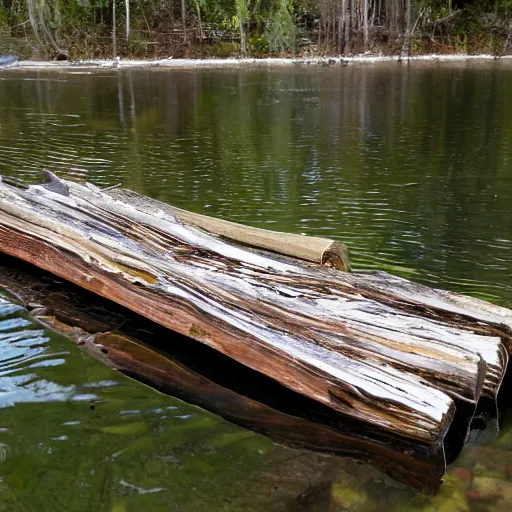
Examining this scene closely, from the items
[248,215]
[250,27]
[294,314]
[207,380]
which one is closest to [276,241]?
[294,314]

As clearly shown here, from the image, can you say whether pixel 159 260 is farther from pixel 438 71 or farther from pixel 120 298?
pixel 438 71

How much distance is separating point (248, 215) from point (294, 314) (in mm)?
4607

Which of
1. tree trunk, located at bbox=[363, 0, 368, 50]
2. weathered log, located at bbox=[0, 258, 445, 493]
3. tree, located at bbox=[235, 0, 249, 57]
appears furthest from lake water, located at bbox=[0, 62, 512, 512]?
tree trunk, located at bbox=[363, 0, 368, 50]

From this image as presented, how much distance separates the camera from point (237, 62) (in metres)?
45.2

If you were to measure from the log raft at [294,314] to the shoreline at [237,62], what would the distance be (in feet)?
123

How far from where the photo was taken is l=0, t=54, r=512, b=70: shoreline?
1657 inches

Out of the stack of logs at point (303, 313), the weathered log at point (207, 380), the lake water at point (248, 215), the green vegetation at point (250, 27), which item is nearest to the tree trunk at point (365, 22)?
the green vegetation at point (250, 27)

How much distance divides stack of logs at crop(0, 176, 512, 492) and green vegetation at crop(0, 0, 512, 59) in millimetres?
43434

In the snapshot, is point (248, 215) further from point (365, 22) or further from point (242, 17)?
point (365, 22)

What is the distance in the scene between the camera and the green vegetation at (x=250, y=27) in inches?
1877

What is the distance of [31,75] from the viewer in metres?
34.8

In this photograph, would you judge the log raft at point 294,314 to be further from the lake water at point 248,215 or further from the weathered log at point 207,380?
the lake water at point 248,215

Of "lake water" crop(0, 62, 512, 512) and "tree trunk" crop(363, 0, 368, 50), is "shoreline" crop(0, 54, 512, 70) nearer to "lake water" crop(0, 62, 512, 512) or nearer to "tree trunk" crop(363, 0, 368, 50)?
"tree trunk" crop(363, 0, 368, 50)

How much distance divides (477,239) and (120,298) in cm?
458
